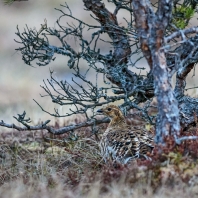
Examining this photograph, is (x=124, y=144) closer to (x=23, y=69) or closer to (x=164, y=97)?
(x=164, y=97)

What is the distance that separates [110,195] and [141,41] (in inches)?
61.7

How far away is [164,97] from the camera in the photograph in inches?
225

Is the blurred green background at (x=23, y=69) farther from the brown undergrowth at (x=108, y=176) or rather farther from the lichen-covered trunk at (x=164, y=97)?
the lichen-covered trunk at (x=164, y=97)

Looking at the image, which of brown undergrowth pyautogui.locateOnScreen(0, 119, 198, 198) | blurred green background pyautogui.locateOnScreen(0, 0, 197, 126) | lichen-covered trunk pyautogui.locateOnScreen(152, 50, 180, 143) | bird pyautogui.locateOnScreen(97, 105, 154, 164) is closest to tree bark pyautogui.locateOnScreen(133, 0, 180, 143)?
lichen-covered trunk pyautogui.locateOnScreen(152, 50, 180, 143)

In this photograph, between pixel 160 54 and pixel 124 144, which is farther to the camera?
pixel 124 144

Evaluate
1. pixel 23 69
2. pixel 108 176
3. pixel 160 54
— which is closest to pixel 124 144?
pixel 108 176

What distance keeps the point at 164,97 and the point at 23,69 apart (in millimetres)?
12080

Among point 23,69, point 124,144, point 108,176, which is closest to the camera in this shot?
point 108,176

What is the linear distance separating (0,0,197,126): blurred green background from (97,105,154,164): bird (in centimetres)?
329

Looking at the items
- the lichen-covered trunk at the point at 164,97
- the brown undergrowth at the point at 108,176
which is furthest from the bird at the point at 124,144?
the lichen-covered trunk at the point at 164,97

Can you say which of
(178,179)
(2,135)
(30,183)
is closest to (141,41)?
(178,179)

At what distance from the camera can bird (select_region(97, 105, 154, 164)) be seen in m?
6.50

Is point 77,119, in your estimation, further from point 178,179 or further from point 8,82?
point 8,82

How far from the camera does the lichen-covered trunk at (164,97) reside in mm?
5672
